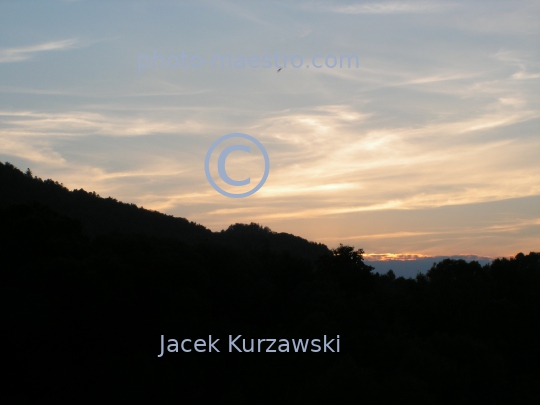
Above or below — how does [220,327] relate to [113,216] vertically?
below

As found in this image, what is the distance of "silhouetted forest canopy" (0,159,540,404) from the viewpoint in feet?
43.8

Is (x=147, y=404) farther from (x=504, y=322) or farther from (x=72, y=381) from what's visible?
(x=504, y=322)

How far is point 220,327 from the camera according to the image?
54.8 ft

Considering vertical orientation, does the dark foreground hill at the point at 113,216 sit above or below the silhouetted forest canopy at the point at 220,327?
above

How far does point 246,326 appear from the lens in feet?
58.3

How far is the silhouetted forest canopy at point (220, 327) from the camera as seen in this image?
13.3m

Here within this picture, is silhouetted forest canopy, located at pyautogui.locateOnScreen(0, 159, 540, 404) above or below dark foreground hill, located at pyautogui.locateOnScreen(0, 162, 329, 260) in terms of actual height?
below

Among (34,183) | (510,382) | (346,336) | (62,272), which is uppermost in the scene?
(34,183)

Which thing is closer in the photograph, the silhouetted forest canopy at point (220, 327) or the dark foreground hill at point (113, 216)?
the silhouetted forest canopy at point (220, 327)

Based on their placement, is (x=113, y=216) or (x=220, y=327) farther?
(x=113, y=216)

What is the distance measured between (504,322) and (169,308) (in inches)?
479

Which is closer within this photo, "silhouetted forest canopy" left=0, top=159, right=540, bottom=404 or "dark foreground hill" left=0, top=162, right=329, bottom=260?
"silhouetted forest canopy" left=0, top=159, right=540, bottom=404

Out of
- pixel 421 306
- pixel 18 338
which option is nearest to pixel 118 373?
pixel 18 338

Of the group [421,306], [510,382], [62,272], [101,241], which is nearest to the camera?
[62,272]
